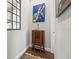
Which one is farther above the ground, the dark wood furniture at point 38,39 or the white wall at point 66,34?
the white wall at point 66,34

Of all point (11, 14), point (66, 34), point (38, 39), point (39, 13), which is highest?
point (39, 13)

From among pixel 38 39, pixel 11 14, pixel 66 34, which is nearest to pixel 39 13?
pixel 38 39

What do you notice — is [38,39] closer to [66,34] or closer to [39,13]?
[39,13]

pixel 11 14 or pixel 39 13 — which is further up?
pixel 39 13

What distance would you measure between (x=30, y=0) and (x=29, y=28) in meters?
1.36

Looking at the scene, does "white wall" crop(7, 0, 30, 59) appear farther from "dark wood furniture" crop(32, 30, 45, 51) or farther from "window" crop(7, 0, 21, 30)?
"dark wood furniture" crop(32, 30, 45, 51)

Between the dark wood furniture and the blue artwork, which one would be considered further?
the blue artwork

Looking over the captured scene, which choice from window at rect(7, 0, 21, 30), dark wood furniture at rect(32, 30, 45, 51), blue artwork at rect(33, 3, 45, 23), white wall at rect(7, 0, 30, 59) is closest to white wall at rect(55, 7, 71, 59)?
white wall at rect(7, 0, 30, 59)

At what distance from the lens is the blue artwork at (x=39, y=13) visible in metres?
5.50

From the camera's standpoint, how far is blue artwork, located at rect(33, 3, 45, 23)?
Result: 550 cm

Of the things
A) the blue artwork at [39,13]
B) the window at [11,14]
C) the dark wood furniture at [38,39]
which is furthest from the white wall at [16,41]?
the blue artwork at [39,13]

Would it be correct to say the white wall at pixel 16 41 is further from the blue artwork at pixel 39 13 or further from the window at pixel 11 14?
the blue artwork at pixel 39 13

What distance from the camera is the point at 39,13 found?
564 centimetres
